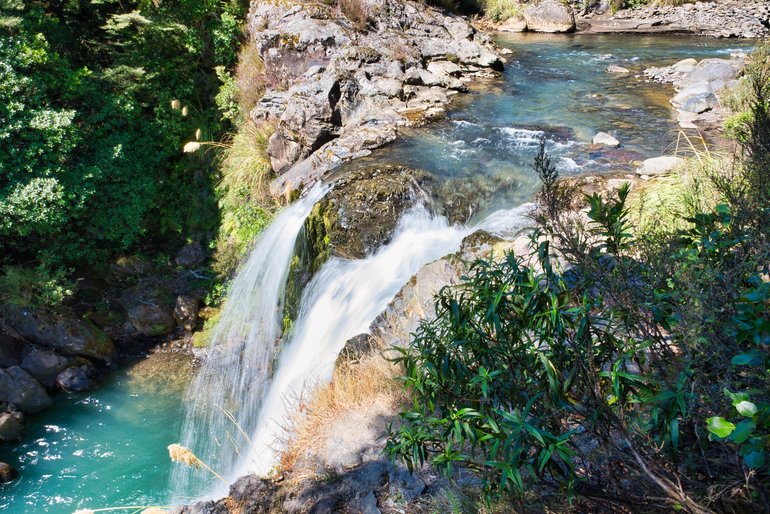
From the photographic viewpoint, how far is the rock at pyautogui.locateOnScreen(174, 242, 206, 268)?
384 inches

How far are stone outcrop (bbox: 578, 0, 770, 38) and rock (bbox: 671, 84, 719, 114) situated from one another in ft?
21.9

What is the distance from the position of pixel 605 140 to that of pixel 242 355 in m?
6.32

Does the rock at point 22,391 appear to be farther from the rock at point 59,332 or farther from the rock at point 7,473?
the rock at point 7,473

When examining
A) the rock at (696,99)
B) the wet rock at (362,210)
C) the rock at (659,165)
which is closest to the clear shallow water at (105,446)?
the wet rock at (362,210)

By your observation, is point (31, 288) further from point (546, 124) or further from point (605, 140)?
point (605, 140)

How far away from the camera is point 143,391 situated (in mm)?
7840

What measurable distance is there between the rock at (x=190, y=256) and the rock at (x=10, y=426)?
3.56 metres

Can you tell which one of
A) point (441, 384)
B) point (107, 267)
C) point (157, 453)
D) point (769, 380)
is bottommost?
point (157, 453)

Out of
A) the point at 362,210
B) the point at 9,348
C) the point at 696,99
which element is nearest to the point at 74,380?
the point at 9,348

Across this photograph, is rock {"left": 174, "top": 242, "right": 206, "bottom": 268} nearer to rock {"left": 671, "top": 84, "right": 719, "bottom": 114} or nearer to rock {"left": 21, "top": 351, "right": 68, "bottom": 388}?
rock {"left": 21, "top": 351, "right": 68, "bottom": 388}

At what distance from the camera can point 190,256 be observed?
979 centimetres

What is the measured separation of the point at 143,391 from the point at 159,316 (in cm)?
148

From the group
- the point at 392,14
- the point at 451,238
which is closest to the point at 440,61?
the point at 392,14

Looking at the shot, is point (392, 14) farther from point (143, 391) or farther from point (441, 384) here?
point (441, 384)
